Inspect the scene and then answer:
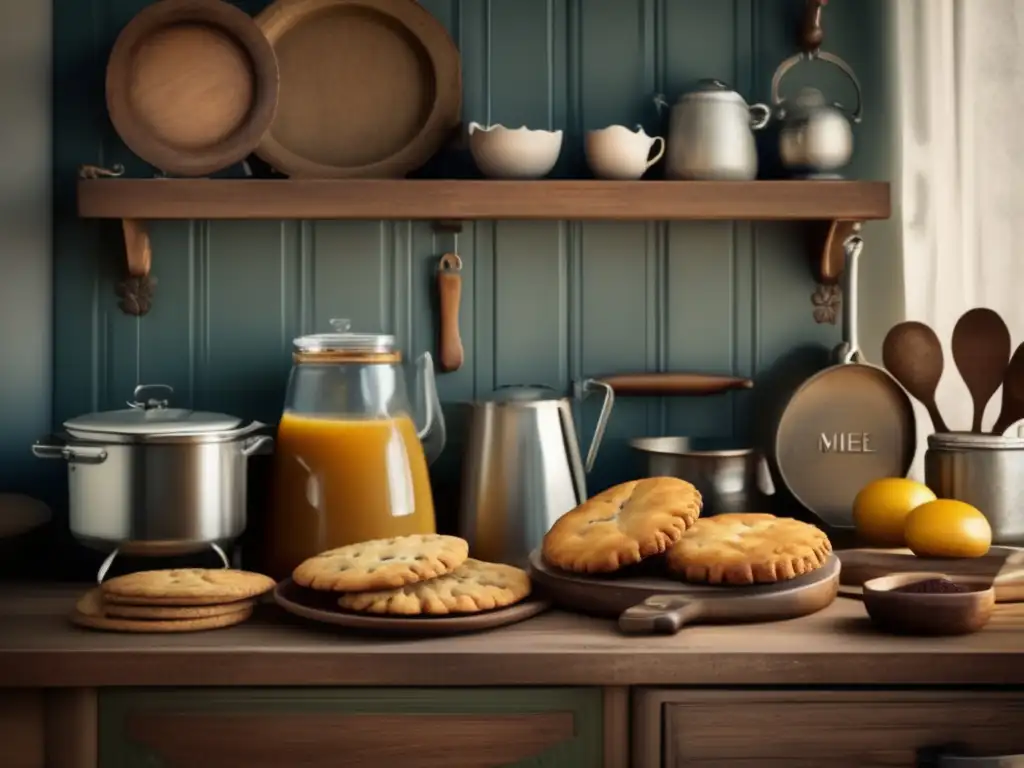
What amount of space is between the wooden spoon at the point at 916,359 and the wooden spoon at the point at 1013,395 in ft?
0.32

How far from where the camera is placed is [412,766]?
55.6 inches

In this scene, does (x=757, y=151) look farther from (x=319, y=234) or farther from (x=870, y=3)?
(x=319, y=234)

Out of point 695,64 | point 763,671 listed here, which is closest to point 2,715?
point 763,671

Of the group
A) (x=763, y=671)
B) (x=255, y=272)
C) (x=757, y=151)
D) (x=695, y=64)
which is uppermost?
(x=695, y=64)

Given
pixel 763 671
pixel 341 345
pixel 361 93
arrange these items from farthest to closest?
1. pixel 361 93
2. pixel 341 345
3. pixel 763 671

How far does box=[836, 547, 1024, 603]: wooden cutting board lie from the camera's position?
1.62 metres

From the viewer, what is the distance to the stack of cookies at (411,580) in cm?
146

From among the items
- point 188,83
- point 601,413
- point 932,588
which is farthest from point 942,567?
point 188,83

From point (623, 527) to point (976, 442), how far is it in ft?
2.10

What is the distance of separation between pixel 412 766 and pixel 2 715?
48 centimetres

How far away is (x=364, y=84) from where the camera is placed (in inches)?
79.6

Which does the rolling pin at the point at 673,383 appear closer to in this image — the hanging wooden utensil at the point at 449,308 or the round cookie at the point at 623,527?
the hanging wooden utensil at the point at 449,308

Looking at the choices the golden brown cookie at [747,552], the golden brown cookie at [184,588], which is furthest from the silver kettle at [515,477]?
the golden brown cookie at [184,588]

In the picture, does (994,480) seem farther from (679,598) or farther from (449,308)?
(449,308)
